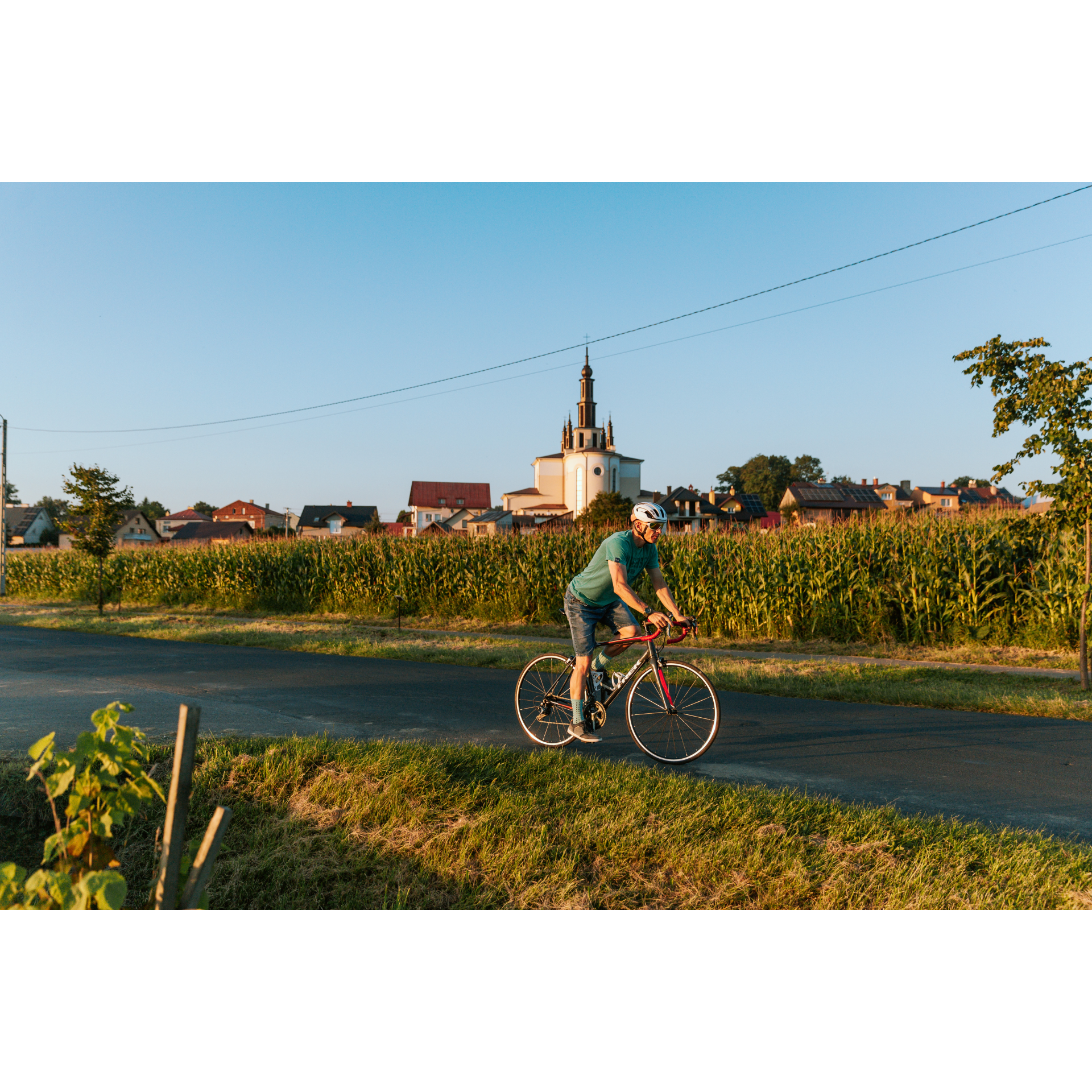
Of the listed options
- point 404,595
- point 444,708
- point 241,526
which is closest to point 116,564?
point 404,595

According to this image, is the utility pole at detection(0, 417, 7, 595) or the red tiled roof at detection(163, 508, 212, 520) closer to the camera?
the utility pole at detection(0, 417, 7, 595)

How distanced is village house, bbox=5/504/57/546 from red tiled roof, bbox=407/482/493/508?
48.9 m

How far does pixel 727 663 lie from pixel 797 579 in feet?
15.3

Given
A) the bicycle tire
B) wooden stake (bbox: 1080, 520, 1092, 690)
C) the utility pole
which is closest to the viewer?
the bicycle tire

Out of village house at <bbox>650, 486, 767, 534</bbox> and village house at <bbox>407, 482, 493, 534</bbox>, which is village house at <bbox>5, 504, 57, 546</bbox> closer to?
village house at <bbox>407, 482, 493, 534</bbox>

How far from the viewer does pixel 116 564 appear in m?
33.4

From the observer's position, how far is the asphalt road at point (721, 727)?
590cm

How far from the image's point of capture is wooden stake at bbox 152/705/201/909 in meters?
2.72

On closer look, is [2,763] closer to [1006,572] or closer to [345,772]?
[345,772]

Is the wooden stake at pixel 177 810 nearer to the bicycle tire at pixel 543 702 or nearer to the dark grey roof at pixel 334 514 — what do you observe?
the bicycle tire at pixel 543 702

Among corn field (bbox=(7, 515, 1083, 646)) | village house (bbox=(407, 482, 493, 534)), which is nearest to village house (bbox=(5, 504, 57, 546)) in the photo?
village house (bbox=(407, 482, 493, 534))

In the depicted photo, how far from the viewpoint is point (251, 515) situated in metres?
141

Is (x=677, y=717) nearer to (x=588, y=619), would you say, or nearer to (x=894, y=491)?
(x=588, y=619)

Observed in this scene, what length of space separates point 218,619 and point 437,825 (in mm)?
19481
